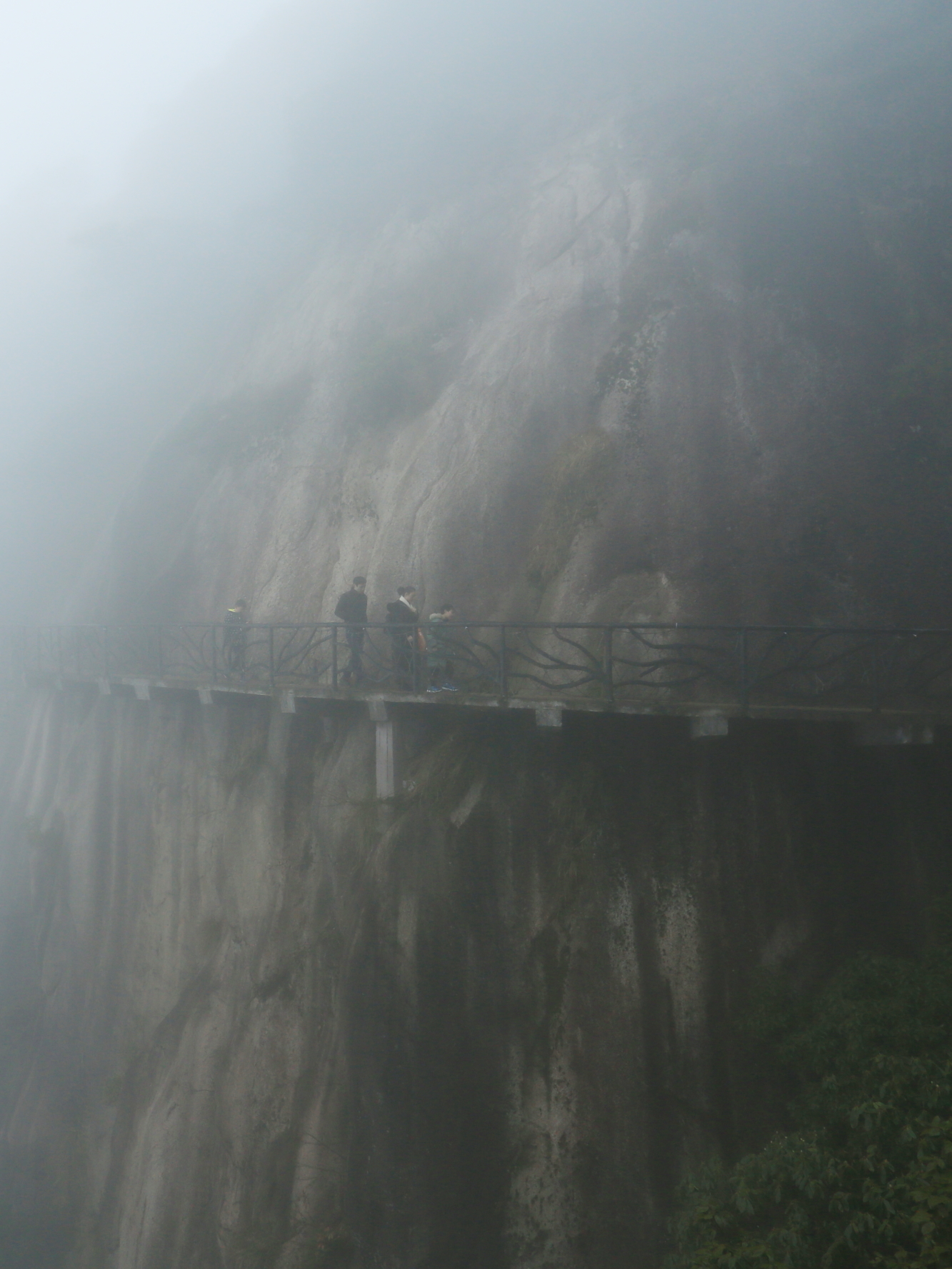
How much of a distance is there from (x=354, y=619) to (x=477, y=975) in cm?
555

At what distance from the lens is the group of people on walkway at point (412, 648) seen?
11.8 m

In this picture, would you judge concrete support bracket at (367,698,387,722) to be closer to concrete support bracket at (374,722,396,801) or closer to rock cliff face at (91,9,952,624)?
concrete support bracket at (374,722,396,801)

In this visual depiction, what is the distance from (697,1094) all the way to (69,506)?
27.2 meters

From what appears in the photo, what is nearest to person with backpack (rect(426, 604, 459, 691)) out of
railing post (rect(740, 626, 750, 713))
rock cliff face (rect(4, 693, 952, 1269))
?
rock cliff face (rect(4, 693, 952, 1269))

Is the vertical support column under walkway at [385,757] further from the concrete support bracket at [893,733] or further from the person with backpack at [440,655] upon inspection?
the concrete support bracket at [893,733]

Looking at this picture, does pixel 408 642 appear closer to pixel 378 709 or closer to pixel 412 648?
Result: pixel 412 648

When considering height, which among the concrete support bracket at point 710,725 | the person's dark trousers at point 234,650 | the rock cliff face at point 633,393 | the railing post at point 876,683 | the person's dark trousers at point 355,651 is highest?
the rock cliff face at point 633,393

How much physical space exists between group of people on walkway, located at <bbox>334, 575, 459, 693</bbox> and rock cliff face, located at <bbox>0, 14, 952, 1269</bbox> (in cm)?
81

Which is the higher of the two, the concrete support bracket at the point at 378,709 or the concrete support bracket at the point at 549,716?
the concrete support bracket at the point at 378,709

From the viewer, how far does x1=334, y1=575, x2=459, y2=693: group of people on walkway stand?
11836 mm

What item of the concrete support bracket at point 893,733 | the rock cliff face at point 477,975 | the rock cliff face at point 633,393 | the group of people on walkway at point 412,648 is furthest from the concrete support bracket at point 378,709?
the concrete support bracket at point 893,733

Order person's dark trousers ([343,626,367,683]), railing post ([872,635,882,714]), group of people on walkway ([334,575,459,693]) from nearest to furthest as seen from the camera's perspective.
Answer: railing post ([872,635,882,714]), group of people on walkway ([334,575,459,693]), person's dark trousers ([343,626,367,683])

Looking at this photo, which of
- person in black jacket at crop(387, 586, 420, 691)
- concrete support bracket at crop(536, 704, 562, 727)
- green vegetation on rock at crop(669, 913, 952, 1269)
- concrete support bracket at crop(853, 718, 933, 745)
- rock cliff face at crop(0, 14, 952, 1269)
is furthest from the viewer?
person in black jacket at crop(387, 586, 420, 691)

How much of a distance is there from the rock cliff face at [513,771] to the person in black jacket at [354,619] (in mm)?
724
